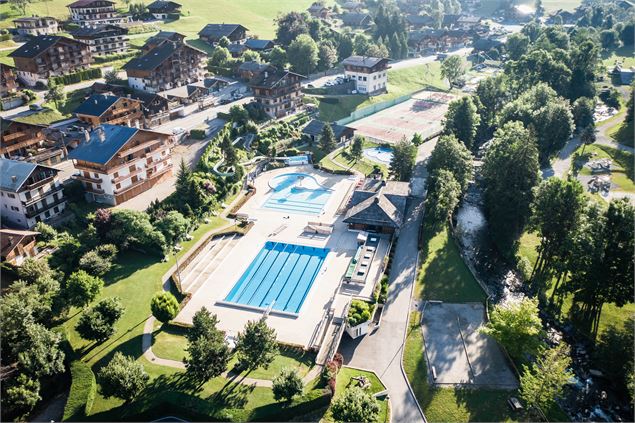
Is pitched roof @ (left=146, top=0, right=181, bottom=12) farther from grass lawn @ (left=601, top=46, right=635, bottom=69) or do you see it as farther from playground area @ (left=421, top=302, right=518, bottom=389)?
grass lawn @ (left=601, top=46, right=635, bottom=69)

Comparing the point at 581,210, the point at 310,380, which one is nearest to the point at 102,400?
the point at 310,380

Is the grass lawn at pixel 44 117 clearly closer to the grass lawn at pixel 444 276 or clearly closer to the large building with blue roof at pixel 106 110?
the large building with blue roof at pixel 106 110

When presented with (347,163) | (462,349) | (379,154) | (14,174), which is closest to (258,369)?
(462,349)

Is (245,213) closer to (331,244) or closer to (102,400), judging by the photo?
(331,244)

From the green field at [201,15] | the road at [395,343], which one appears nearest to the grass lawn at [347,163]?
the road at [395,343]

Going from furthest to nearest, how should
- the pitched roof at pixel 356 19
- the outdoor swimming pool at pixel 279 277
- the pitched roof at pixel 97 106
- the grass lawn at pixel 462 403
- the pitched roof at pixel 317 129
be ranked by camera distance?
1. the pitched roof at pixel 356 19
2. the pitched roof at pixel 317 129
3. the pitched roof at pixel 97 106
4. the outdoor swimming pool at pixel 279 277
5. the grass lawn at pixel 462 403

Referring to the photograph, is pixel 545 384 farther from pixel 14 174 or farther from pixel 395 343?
pixel 14 174

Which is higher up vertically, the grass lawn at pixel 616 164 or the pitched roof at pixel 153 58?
the pitched roof at pixel 153 58
